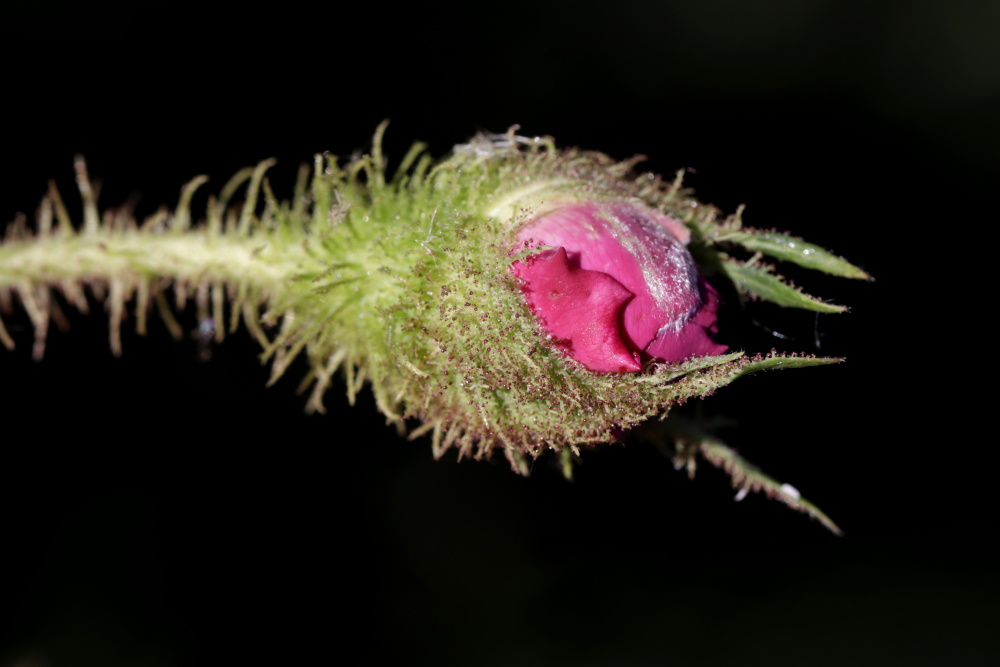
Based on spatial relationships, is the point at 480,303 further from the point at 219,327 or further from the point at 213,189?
the point at 213,189

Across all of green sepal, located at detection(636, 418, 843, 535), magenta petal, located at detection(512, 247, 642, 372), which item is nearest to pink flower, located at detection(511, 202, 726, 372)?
magenta petal, located at detection(512, 247, 642, 372)

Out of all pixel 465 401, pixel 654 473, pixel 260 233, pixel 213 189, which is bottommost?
pixel 465 401

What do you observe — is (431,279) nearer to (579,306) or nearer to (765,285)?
(579,306)

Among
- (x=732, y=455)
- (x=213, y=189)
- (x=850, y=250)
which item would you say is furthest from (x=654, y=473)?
(x=213, y=189)

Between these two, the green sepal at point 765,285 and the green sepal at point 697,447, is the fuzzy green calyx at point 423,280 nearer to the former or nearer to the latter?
the green sepal at point 765,285

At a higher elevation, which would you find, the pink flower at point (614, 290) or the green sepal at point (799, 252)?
the green sepal at point (799, 252)

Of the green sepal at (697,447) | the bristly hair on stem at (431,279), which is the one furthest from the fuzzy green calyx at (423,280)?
the green sepal at (697,447)
